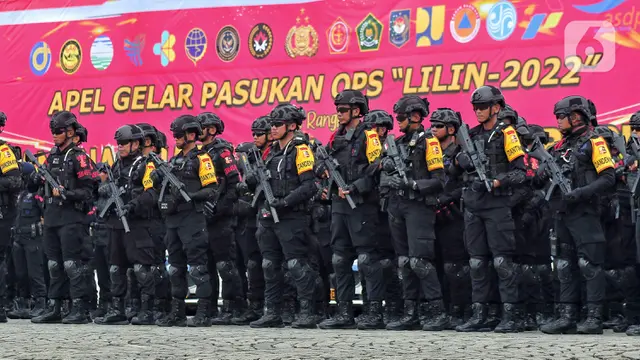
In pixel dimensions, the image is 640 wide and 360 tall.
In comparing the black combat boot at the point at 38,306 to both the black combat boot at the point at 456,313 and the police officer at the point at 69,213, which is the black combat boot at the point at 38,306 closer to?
the police officer at the point at 69,213

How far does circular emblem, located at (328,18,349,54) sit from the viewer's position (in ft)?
56.7

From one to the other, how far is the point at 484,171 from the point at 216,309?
4.11m

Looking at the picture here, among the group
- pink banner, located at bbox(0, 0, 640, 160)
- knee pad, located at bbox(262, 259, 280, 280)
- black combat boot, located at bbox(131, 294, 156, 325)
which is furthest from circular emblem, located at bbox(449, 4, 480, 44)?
black combat boot, located at bbox(131, 294, 156, 325)

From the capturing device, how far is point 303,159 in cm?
1420

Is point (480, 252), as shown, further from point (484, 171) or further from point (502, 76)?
point (502, 76)

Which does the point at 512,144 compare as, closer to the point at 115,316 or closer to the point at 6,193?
the point at 115,316

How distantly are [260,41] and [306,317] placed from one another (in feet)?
16.5

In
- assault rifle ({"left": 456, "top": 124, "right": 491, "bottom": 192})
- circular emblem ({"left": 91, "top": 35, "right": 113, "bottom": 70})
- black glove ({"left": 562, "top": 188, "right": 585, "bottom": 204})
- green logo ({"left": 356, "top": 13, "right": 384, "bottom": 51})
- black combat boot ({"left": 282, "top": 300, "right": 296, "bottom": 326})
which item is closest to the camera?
black glove ({"left": 562, "top": 188, "right": 585, "bottom": 204})

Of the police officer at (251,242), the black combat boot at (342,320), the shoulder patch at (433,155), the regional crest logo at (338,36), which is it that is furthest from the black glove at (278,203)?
the regional crest logo at (338,36)

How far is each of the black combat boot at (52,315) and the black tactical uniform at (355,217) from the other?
11.1 ft

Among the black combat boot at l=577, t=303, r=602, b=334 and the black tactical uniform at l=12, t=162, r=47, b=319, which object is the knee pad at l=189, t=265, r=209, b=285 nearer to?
the black tactical uniform at l=12, t=162, r=47, b=319

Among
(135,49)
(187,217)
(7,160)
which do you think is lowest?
(187,217)

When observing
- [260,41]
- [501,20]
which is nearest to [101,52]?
[260,41]

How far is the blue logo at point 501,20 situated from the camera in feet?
52.2
